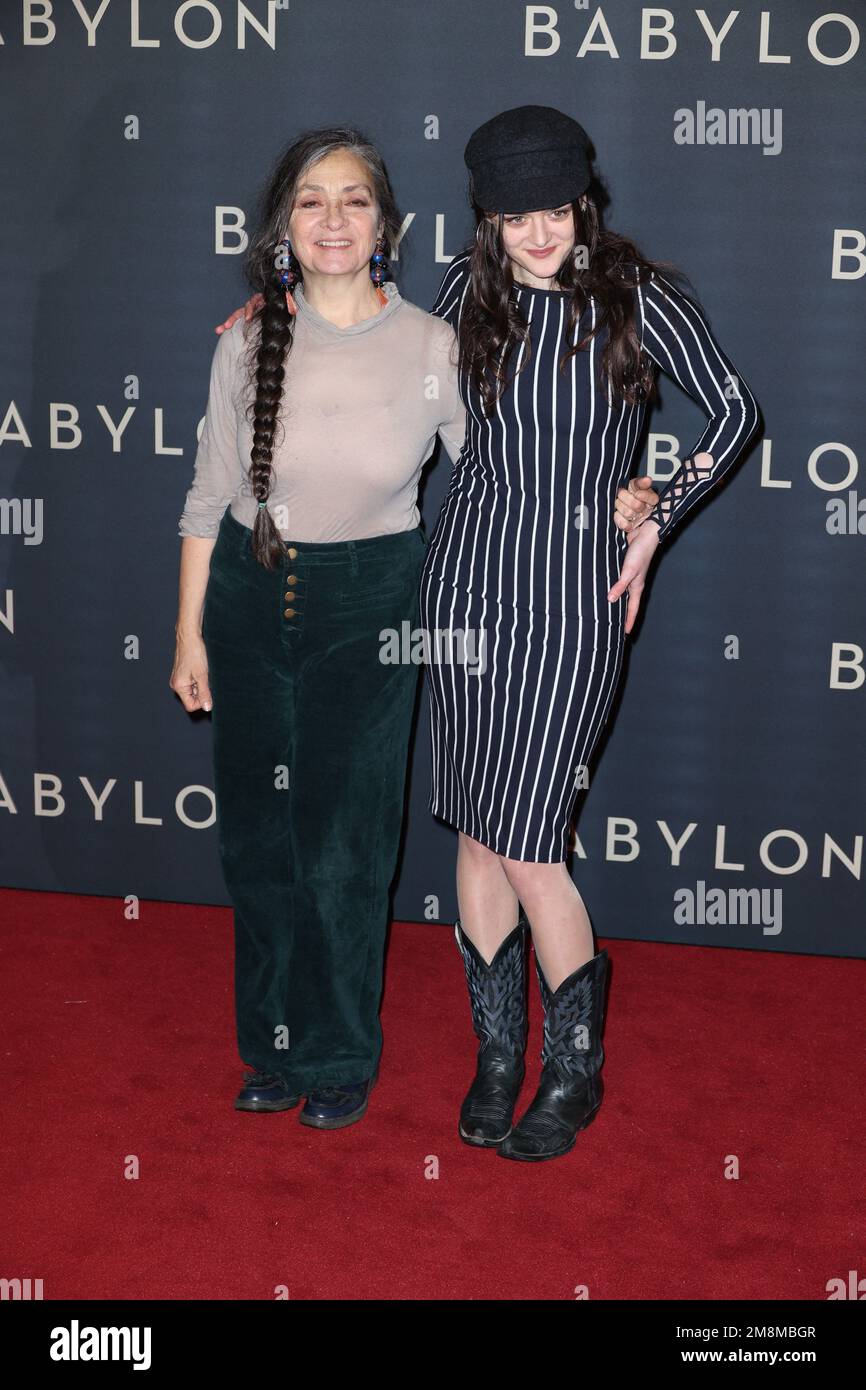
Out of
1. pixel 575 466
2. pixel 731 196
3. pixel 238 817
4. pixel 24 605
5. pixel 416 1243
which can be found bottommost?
pixel 416 1243

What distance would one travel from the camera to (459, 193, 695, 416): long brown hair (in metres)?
2.25

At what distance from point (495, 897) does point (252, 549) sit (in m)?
0.75

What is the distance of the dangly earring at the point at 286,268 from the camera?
229 cm

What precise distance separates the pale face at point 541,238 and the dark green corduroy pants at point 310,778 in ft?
1.57

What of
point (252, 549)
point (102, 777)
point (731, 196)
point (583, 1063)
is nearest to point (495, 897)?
point (583, 1063)

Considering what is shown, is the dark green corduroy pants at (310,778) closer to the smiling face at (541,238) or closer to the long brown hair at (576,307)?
the long brown hair at (576,307)

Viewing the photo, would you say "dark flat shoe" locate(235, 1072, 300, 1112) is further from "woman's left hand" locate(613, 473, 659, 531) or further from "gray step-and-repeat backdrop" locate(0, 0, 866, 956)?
"woman's left hand" locate(613, 473, 659, 531)

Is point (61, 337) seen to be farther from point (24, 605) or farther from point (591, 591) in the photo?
point (591, 591)

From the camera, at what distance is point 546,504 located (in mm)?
2307

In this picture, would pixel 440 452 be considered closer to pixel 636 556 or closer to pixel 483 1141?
pixel 636 556

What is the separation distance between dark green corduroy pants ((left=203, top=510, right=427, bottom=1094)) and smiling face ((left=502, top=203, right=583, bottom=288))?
0.48 m

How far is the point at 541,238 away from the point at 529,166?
106mm

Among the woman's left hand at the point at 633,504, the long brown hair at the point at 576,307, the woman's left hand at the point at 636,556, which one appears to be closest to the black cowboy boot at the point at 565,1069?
the woman's left hand at the point at 636,556

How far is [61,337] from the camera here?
3176 millimetres
